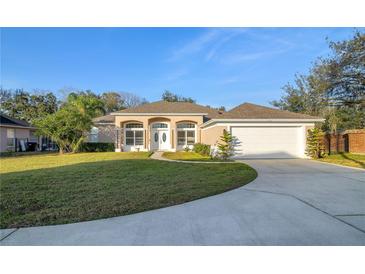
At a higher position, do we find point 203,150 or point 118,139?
point 118,139

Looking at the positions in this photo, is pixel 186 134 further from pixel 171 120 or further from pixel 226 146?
pixel 226 146

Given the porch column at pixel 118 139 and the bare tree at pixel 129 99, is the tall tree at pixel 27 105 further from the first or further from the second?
the porch column at pixel 118 139

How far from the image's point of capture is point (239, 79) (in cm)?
2153

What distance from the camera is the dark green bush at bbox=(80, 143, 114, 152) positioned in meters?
24.2

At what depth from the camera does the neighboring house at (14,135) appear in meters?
23.8

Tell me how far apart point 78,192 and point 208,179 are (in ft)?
13.7

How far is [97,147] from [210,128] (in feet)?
39.7

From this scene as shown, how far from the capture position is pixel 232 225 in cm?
429

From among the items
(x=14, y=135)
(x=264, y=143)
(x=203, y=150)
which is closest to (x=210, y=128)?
(x=203, y=150)

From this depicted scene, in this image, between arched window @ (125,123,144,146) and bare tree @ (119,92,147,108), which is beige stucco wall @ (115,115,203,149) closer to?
arched window @ (125,123,144,146)

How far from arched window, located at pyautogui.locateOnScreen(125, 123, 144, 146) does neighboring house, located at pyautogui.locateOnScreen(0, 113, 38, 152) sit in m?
11.8

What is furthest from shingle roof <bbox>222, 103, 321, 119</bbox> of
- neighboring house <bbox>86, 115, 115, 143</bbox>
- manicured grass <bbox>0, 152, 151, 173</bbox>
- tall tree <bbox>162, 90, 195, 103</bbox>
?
tall tree <bbox>162, 90, 195, 103</bbox>
